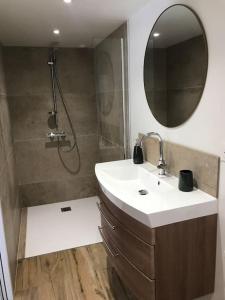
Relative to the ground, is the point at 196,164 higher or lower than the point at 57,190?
higher

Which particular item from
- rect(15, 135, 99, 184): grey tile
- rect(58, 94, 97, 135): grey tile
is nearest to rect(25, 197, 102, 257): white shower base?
rect(15, 135, 99, 184): grey tile

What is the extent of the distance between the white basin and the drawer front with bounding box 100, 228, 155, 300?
35cm

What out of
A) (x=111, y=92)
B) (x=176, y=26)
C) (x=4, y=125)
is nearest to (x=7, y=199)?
(x=4, y=125)

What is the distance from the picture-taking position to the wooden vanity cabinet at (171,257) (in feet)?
4.37

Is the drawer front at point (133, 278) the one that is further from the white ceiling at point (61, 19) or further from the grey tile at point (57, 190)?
the grey tile at point (57, 190)

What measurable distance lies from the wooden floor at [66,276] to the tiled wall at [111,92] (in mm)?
1076

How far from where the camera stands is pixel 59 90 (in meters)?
3.38

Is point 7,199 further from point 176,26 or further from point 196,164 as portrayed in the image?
point 176,26

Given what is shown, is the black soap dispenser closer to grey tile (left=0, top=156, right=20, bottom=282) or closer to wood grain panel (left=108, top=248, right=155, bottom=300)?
wood grain panel (left=108, top=248, right=155, bottom=300)

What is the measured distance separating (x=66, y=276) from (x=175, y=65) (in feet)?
6.33

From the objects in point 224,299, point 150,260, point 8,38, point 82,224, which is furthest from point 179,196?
point 8,38

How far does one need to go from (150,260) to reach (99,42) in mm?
2568

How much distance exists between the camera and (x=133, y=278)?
150 cm

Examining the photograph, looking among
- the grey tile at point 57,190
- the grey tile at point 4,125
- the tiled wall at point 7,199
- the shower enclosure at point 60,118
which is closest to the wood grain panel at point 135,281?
the tiled wall at point 7,199
